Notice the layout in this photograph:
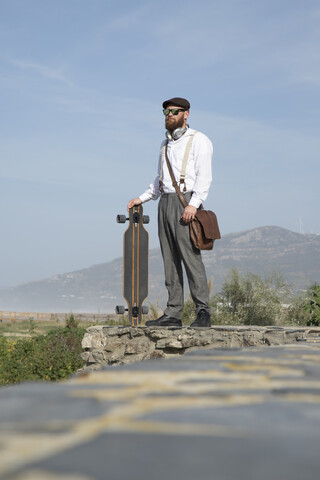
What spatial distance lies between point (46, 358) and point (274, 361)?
7.03 m

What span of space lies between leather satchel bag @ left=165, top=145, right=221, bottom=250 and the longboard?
33.0 inches

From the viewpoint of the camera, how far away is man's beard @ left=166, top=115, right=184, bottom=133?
5.84m

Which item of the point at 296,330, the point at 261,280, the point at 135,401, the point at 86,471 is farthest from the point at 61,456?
the point at 261,280

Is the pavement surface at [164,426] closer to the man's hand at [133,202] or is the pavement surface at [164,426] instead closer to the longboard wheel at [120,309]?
the longboard wheel at [120,309]

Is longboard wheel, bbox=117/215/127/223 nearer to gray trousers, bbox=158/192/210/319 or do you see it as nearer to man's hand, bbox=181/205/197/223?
gray trousers, bbox=158/192/210/319

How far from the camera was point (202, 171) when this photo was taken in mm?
5617

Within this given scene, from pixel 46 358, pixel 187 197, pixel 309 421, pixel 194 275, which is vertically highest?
pixel 187 197

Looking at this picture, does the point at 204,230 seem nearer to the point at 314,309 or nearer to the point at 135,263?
the point at 135,263

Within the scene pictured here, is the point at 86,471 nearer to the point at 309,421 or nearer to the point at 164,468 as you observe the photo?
the point at 164,468

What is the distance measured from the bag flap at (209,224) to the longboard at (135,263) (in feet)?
3.08

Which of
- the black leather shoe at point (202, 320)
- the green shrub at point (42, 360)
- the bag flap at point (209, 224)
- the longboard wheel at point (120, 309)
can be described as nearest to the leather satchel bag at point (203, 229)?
the bag flap at point (209, 224)

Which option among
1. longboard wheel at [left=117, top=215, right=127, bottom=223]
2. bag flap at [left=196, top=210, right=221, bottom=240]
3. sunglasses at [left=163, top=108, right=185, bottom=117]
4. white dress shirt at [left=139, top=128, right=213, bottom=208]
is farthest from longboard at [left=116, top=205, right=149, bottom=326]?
sunglasses at [left=163, top=108, right=185, bottom=117]

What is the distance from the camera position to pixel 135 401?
1.33 metres

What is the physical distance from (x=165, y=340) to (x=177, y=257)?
33.2 inches
